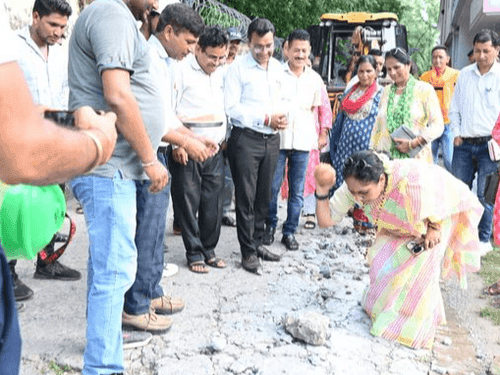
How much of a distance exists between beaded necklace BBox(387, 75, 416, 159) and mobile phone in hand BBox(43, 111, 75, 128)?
3804mm

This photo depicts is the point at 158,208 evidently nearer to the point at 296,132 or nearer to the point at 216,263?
the point at 216,263

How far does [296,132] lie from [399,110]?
2.98 ft

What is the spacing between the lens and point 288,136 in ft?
16.0

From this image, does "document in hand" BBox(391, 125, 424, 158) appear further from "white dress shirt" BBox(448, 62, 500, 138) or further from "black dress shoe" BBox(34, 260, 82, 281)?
"black dress shoe" BBox(34, 260, 82, 281)

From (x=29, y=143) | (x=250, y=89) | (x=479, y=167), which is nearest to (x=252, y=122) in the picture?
(x=250, y=89)

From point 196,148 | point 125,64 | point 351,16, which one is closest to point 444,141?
point 351,16

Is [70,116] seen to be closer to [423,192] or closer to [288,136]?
[423,192]

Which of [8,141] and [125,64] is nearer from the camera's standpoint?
[8,141]

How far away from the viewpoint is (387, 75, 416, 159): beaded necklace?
15.1 feet

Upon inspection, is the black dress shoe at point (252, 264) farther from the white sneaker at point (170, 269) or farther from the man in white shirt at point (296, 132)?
the man in white shirt at point (296, 132)

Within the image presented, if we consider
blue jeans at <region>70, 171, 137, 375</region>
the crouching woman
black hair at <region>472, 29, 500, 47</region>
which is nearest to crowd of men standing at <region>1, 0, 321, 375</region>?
blue jeans at <region>70, 171, 137, 375</region>

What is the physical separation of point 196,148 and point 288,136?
6.54 feet

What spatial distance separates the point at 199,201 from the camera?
432 cm

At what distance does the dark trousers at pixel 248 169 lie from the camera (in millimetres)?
4184
